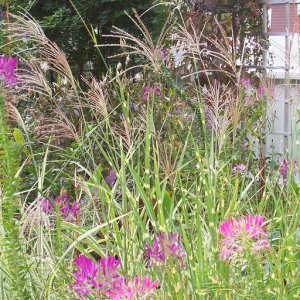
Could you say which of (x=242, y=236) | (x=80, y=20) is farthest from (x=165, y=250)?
(x=80, y=20)

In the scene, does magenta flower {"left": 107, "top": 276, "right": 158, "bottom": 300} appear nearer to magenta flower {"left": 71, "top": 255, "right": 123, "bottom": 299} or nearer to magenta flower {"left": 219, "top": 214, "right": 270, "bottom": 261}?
magenta flower {"left": 71, "top": 255, "right": 123, "bottom": 299}

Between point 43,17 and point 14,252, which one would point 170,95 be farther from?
point 14,252

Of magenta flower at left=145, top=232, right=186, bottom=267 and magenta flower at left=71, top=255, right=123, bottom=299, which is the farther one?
magenta flower at left=145, top=232, right=186, bottom=267

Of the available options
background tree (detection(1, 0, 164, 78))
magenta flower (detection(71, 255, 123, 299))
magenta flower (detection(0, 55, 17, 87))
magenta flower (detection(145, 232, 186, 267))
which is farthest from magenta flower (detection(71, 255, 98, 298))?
background tree (detection(1, 0, 164, 78))

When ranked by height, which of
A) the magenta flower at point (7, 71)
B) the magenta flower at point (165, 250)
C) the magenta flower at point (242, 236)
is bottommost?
the magenta flower at point (165, 250)

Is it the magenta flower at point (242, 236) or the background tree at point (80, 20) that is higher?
the background tree at point (80, 20)

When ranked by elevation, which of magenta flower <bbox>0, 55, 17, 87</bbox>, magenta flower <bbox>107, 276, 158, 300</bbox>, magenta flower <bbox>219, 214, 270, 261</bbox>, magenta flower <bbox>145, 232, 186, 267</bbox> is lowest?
magenta flower <bbox>145, 232, 186, 267</bbox>

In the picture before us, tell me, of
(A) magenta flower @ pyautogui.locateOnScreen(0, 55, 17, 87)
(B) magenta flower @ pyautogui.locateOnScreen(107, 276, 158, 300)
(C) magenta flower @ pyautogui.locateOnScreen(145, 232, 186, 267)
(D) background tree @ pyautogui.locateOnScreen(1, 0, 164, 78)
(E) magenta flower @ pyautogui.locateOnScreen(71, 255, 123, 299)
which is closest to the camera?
(B) magenta flower @ pyautogui.locateOnScreen(107, 276, 158, 300)

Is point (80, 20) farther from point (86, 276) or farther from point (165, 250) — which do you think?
point (86, 276)

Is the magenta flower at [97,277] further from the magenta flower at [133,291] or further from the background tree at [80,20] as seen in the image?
the background tree at [80,20]

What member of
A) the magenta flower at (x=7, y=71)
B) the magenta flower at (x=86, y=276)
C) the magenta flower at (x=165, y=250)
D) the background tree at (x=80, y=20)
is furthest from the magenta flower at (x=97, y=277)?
the background tree at (x=80, y=20)

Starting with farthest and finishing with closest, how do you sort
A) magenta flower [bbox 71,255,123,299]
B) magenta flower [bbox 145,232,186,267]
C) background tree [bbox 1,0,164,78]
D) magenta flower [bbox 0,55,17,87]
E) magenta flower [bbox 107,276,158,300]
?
background tree [bbox 1,0,164,78], magenta flower [bbox 0,55,17,87], magenta flower [bbox 145,232,186,267], magenta flower [bbox 71,255,123,299], magenta flower [bbox 107,276,158,300]

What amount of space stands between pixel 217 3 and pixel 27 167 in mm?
1956

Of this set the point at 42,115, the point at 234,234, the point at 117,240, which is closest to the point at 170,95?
the point at 42,115
